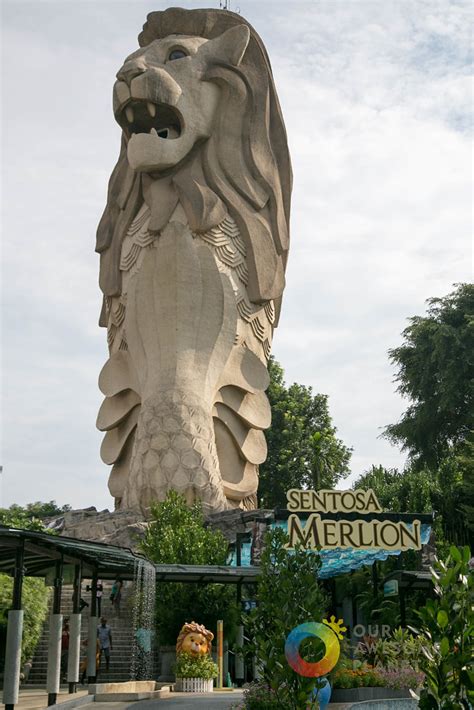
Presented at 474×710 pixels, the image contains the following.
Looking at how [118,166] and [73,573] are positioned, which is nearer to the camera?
[73,573]

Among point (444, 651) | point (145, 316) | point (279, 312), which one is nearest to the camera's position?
point (444, 651)

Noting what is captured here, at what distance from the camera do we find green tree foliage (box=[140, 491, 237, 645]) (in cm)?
1841

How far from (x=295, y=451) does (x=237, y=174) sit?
651 inches

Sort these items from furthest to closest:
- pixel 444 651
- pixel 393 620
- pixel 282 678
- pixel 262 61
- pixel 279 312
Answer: pixel 279 312, pixel 262 61, pixel 393 620, pixel 282 678, pixel 444 651

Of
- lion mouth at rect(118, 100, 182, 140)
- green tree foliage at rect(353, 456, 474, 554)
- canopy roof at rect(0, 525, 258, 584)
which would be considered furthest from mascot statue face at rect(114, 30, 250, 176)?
canopy roof at rect(0, 525, 258, 584)

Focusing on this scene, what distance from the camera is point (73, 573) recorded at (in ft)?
44.1

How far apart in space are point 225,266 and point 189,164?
374 centimetres

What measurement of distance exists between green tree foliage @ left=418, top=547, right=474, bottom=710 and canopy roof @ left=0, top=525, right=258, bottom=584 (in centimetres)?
527

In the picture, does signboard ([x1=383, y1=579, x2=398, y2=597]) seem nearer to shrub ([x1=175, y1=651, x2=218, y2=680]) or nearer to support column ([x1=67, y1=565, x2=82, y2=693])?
shrub ([x1=175, y1=651, x2=218, y2=680])

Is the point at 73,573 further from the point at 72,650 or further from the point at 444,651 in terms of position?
the point at 444,651

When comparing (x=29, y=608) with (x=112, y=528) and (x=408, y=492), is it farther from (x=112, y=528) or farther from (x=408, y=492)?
(x=408, y=492)

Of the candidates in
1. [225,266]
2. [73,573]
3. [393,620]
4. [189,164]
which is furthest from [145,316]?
[73,573]

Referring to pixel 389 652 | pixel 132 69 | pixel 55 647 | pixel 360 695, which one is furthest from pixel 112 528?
pixel 132 69

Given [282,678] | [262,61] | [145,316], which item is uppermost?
[262,61]
